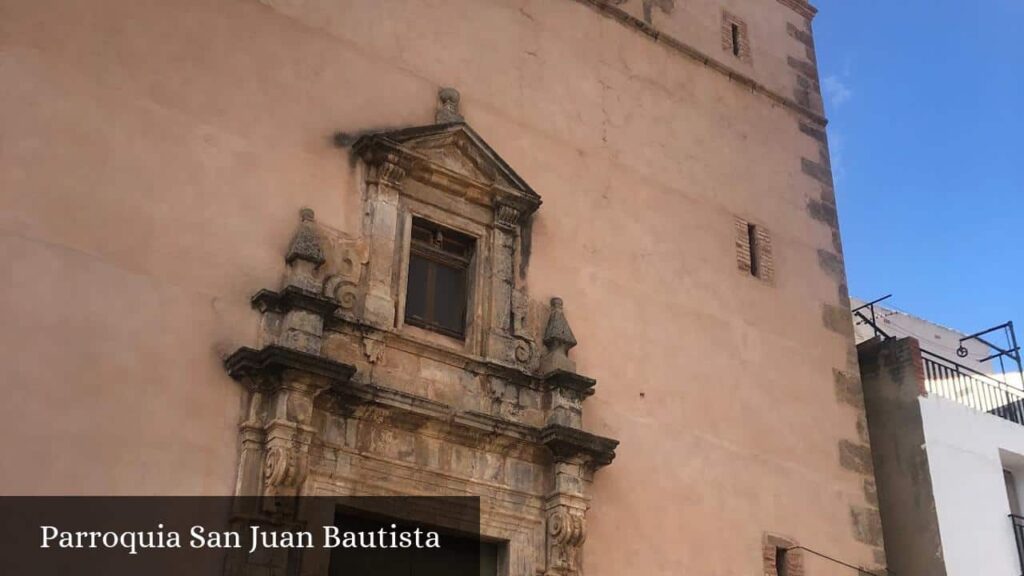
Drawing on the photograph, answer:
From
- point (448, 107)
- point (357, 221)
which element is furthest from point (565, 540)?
point (448, 107)

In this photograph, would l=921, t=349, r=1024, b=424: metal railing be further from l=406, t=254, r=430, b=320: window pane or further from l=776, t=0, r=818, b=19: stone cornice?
l=406, t=254, r=430, b=320: window pane

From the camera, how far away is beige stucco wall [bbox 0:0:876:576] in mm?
6906

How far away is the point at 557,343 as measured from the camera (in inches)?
347

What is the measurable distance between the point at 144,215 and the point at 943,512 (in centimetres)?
750

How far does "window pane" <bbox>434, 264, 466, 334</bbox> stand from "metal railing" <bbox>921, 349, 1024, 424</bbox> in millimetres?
5761

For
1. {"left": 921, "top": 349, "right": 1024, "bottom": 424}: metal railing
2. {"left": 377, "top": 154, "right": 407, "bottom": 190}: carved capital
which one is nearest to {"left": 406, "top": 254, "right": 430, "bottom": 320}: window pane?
{"left": 377, "top": 154, "right": 407, "bottom": 190}: carved capital

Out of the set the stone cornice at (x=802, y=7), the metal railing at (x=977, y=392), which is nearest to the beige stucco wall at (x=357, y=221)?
the stone cornice at (x=802, y=7)

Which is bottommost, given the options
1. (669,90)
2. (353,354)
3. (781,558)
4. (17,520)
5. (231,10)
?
(17,520)

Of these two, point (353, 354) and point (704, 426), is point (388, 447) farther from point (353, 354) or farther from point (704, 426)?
point (704, 426)

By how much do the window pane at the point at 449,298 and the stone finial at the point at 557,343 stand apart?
69 centimetres

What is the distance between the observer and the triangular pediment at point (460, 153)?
8742 millimetres

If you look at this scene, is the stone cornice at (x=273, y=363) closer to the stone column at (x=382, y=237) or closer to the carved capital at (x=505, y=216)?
the stone column at (x=382, y=237)

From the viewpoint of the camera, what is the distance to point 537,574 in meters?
8.12

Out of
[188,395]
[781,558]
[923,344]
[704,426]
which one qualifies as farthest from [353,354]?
[923,344]
